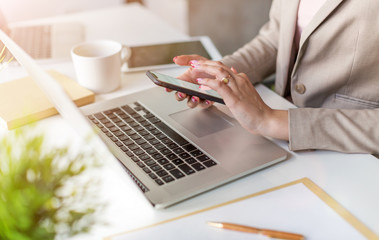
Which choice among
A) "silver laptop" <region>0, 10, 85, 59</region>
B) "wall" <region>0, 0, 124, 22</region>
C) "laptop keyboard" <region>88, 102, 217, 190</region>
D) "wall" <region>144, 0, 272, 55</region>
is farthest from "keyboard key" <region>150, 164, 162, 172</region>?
"wall" <region>144, 0, 272, 55</region>

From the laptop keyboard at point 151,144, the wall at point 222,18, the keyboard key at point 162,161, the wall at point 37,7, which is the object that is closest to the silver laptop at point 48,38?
the wall at point 37,7

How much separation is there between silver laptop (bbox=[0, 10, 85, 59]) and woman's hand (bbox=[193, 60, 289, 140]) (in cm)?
61

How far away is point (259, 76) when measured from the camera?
112cm

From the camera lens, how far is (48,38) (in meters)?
1.32

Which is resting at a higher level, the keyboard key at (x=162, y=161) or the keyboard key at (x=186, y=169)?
the keyboard key at (x=186, y=169)

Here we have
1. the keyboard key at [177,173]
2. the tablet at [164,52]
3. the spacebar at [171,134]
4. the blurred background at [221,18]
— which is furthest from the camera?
the blurred background at [221,18]

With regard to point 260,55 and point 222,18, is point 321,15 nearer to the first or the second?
point 260,55

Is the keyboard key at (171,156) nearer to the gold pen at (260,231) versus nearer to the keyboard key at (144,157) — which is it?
the keyboard key at (144,157)

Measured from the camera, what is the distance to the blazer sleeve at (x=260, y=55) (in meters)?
1.09

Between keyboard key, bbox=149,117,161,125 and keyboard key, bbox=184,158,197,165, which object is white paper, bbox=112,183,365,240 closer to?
keyboard key, bbox=184,158,197,165

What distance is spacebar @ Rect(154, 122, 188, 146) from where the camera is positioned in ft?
2.60

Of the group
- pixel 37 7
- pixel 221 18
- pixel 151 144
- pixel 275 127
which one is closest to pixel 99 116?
pixel 151 144

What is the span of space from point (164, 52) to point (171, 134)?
1.47 feet

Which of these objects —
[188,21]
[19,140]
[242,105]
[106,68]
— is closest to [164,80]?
[242,105]
